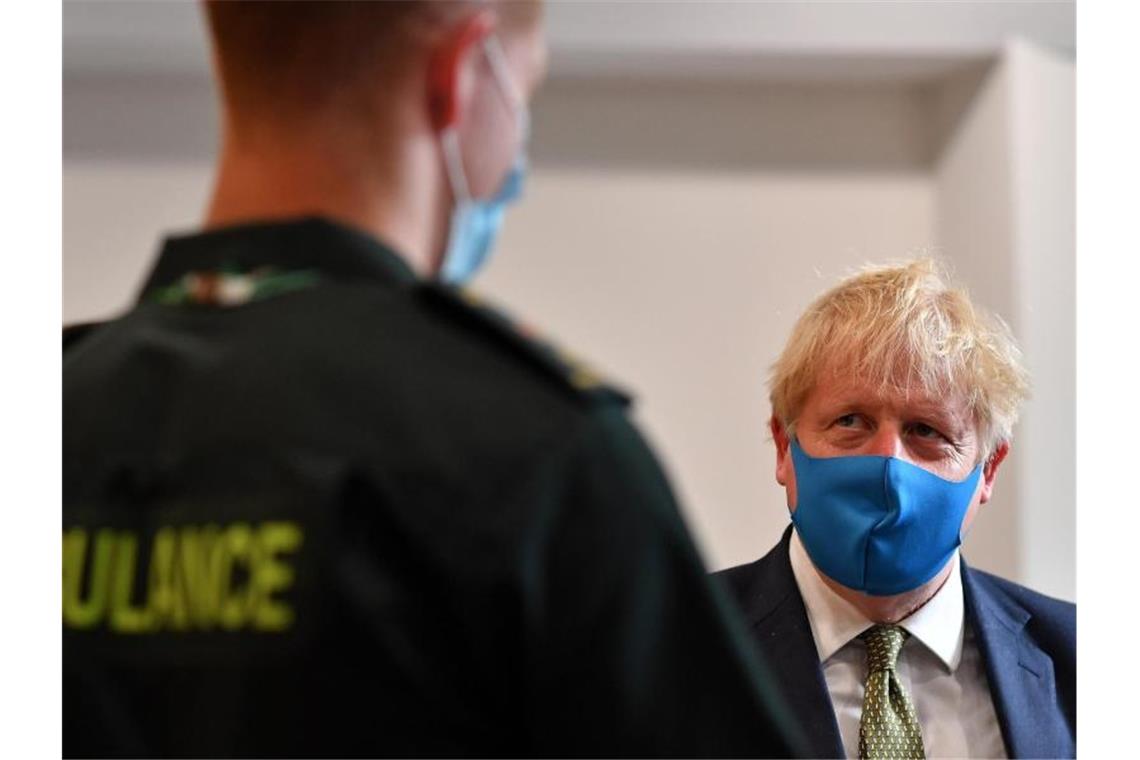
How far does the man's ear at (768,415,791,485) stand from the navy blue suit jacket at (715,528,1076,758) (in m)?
0.06

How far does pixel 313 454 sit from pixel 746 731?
0.85 ft

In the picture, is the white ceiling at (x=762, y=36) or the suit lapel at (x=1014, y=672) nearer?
the suit lapel at (x=1014, y=672)

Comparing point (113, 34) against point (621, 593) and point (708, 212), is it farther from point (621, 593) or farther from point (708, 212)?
point (621, 593)

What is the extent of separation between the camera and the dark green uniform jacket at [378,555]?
0.64 metres

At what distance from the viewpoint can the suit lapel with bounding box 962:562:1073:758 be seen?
1249 mm

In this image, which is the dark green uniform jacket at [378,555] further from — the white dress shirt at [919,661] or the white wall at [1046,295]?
the white wall at [1046,295]

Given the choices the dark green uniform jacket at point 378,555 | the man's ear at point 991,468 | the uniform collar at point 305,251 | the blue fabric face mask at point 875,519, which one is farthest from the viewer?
the man's ear at point 991,468

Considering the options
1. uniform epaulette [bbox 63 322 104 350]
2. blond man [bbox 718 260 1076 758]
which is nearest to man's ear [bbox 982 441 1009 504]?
blond man [bbox 718 260 1076 758]

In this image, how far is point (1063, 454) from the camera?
141 cm

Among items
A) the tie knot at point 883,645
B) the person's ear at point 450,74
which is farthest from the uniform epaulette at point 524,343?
the tie knot at point 883,645

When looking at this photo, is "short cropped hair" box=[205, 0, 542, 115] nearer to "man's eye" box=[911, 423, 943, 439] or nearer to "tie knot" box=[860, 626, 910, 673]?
"man's eye" box=[911, 423, 943, 439]

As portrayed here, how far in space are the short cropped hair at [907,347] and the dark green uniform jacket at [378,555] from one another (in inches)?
24.8

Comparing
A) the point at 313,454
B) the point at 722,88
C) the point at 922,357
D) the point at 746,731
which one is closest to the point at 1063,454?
the point at 922,357

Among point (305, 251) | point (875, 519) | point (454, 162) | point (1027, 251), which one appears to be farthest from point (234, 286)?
point (1027, 251)
